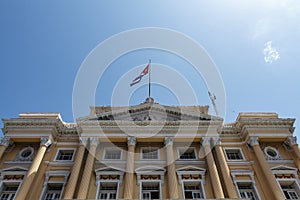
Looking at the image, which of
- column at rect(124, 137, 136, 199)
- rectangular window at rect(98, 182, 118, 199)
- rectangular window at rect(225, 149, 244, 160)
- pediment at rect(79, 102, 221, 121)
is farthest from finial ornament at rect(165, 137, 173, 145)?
rectangular window at rect(98, 182, 118, 199)

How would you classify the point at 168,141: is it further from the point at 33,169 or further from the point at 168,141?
the point at 33,169

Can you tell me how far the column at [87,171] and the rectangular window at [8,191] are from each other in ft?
20.6

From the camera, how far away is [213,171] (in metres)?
22.2

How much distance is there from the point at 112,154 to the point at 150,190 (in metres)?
5.81

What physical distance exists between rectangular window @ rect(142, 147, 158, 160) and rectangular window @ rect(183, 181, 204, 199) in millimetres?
4104

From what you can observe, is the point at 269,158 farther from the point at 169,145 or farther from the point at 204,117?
the point at 169,145

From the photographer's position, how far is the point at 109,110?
2970 centimetres

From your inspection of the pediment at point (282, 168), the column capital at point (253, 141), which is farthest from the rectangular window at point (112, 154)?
the pediment at point (282, 168)

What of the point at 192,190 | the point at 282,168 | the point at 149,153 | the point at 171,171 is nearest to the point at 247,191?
the point at 282,168

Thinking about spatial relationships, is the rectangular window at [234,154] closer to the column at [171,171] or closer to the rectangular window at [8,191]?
the column at [171,171]

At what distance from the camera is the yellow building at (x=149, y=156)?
21.8 metres

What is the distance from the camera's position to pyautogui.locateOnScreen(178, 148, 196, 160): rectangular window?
25.5 metres

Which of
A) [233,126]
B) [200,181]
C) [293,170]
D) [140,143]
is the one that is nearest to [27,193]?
[140,143]

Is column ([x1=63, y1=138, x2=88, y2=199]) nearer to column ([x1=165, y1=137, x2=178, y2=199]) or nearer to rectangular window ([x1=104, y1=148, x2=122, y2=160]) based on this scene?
rectangular window ([x1=104, y1=148, x2=122, y2=160])
